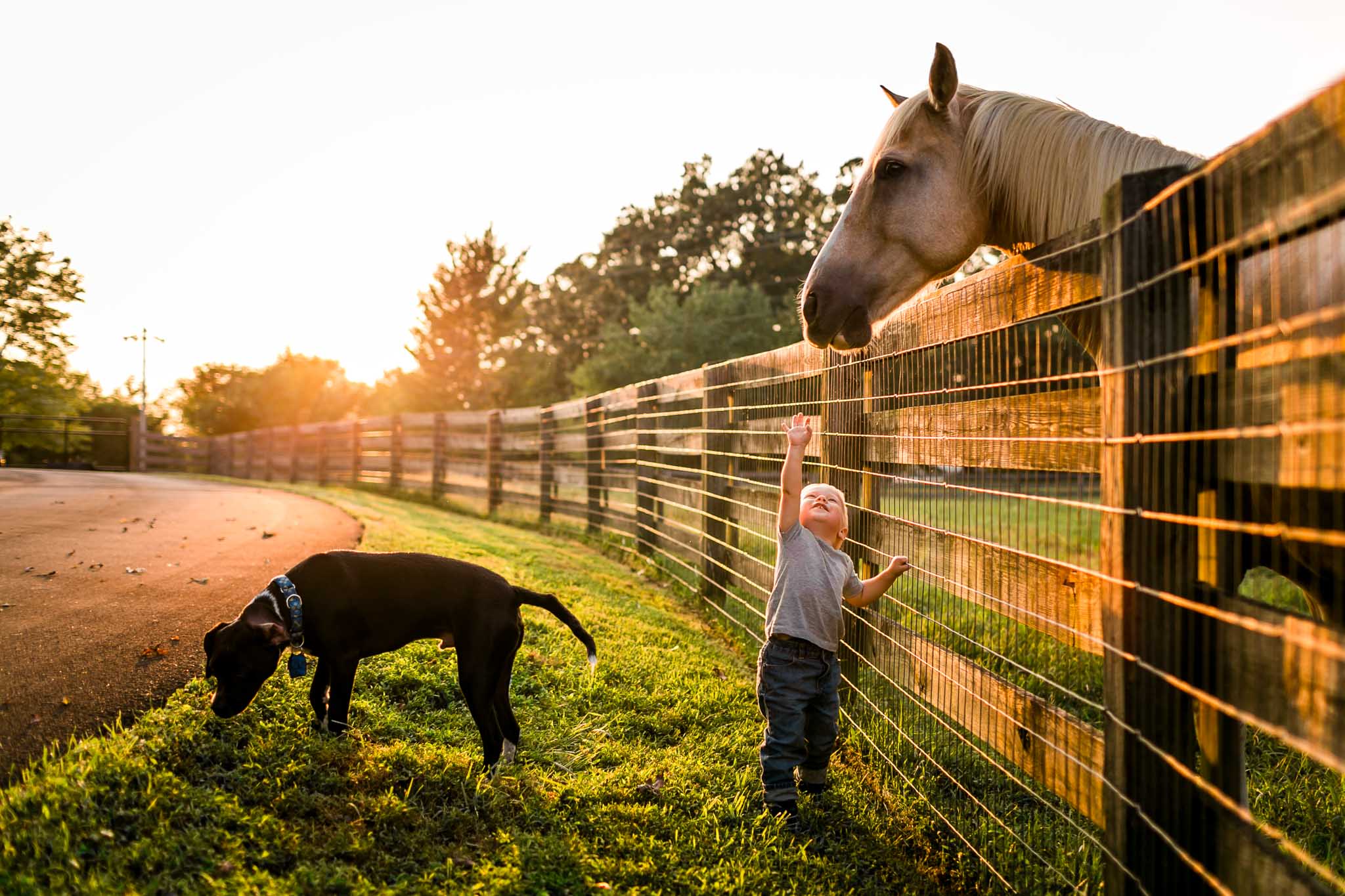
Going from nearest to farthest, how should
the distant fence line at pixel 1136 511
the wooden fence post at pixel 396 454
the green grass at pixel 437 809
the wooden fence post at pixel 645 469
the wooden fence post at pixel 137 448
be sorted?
the distant fence line at pixel 1136 511, the green grass at pixel 437 809, the wooden fence post at pixel 645 469, the wooden fence post at pixel 396 454, the wooden fence post at pixel 137 448

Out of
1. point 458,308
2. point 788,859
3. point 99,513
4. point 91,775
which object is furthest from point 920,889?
point 458,308

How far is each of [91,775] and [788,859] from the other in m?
2.25

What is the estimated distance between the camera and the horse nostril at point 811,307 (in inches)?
132

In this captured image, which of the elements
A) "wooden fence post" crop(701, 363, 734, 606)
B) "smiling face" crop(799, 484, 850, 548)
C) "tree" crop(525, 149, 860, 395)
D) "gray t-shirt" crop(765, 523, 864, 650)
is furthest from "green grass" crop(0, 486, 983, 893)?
"tree" crop(525, 149, 860, 395)

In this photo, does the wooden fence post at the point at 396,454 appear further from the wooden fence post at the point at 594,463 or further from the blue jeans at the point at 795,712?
the blue jeans at the point at 795,712

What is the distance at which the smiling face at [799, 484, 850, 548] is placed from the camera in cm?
363

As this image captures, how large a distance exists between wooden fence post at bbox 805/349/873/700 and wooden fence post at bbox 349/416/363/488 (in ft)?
63.2

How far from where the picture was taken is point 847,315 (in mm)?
3357

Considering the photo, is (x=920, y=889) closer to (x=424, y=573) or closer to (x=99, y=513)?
(x=424, y=573)

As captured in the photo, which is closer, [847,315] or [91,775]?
[91,775]

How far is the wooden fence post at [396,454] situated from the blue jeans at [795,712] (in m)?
17.1

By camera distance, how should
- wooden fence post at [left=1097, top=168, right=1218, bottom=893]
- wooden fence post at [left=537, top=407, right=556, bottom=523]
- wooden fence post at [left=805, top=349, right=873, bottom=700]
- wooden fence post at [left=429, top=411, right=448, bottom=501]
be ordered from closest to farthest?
wooden fence post at [left=1097, top=168, right=1218, bottom=893] → wooden fence post at [left=805, top=349, right=873, bottom=700] → wooden fence post at [left=537, top=407, right=556, bottom=523] → wooden fence post at [left=429, top=411, right=448, bottom=501]

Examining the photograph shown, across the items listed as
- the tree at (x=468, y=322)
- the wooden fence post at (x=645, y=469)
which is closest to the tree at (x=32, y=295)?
the tree at (x=468, y=322)

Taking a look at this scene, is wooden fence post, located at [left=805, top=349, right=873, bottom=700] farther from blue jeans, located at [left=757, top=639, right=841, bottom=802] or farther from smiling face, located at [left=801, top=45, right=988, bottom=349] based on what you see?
smiling face, located at [left=801, top=45, right=988, bottom=349]
